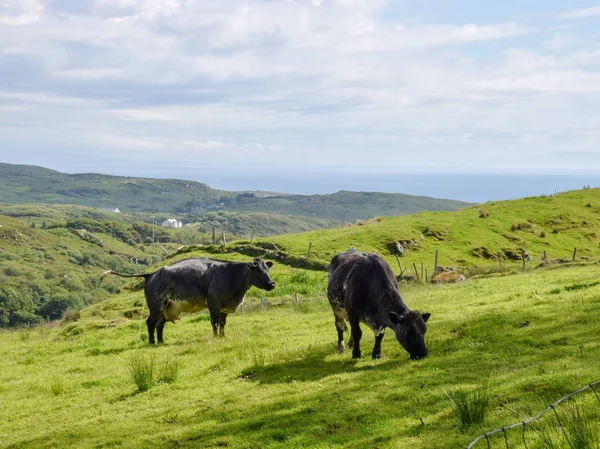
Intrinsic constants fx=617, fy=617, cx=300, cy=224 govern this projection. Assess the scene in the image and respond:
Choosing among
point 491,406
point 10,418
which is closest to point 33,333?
point 10,418

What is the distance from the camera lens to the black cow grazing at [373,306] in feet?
50.8

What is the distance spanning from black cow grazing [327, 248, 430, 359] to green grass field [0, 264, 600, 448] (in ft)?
1.86

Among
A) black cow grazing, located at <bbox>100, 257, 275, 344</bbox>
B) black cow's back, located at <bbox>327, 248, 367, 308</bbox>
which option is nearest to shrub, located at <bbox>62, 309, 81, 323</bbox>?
black cow grazing, located at <bbox>100, 257, 275, 344</bbox>

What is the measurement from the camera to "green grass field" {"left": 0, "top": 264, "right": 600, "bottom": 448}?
442 inches

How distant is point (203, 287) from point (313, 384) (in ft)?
32.8

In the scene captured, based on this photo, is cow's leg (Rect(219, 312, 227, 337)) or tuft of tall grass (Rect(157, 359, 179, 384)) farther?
cow's leg (Rect(219, 312, 227, 337))

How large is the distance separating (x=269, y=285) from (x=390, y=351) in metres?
7.48

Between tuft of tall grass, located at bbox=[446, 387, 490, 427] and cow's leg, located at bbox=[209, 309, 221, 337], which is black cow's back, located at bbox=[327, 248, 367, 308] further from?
tuft of tall grass, located at bbox=[446, 387, 490, 427]

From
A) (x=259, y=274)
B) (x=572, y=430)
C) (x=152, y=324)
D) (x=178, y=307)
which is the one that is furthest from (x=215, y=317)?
(x=572, y=430)

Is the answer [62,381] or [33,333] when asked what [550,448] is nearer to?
[62,381]

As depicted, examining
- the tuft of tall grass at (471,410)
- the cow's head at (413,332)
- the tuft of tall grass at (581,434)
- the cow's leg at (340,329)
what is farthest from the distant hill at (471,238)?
the tuft of tall grass at (581,434)

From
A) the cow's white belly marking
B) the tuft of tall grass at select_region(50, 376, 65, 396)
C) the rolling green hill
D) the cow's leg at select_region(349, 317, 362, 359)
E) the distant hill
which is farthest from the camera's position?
the distant hill

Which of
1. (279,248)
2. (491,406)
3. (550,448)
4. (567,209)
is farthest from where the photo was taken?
(567,209)

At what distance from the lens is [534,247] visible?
66.4m
